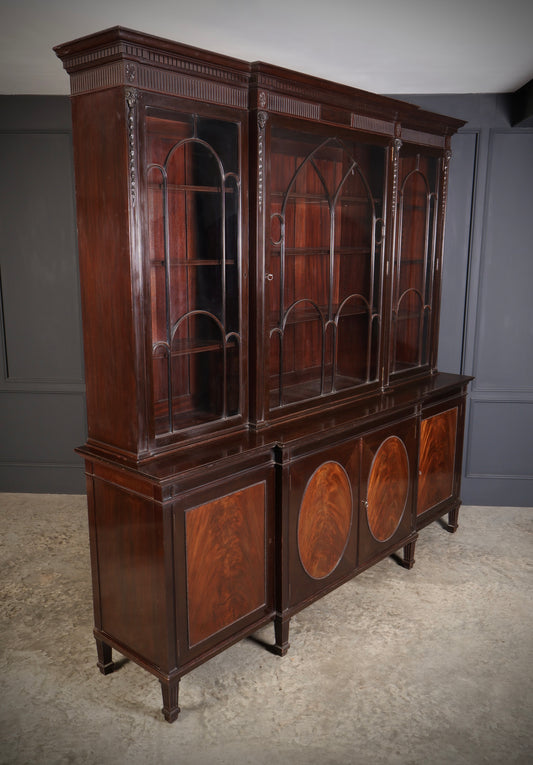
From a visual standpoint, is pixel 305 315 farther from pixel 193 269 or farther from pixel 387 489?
pixel 387 489

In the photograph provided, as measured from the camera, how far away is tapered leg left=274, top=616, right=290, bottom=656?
8.13 feet

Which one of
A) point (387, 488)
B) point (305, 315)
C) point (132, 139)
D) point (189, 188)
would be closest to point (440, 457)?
point (387, 488)

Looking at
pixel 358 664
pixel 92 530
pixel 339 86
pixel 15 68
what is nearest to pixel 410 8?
pixel 339 86

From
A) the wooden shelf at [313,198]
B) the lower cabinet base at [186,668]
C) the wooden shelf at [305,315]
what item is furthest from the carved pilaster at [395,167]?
the lower cabinet base at [186,668]

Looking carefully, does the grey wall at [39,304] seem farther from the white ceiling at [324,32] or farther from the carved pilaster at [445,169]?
the carved pilaster at [445,169]

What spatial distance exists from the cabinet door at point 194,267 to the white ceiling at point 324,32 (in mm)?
438

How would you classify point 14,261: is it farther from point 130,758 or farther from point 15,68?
point 130,758

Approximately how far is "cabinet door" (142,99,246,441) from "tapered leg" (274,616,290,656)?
814 millimetres

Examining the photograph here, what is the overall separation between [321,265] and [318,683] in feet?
5.33

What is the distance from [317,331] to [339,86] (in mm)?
964

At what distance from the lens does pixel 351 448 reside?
268 cm

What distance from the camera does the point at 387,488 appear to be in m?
2.94

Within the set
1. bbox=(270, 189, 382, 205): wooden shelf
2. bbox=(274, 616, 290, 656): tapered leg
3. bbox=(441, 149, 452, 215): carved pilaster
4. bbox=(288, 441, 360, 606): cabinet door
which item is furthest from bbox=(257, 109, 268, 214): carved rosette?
bbox=(274, 616, 290, 656): tapered leg

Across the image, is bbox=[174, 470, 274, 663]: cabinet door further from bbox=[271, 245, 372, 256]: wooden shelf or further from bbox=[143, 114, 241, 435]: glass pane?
bbox=[271, 245, 372, 256]: wooden shelf
